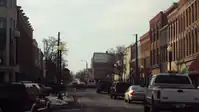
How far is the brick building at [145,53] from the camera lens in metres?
81.8

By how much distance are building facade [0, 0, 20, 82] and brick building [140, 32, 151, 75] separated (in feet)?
92.1

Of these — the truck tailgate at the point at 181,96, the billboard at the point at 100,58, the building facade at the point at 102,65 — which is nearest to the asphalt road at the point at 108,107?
the truck tailgate at the point at 181,96

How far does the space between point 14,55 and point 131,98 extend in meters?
33.4

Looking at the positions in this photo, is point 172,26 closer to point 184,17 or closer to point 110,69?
point 184,17

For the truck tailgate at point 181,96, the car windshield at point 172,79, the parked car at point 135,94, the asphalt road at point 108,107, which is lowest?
the asphalt road at point 108,107

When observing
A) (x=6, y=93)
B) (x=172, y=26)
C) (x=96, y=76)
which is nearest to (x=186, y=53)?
(x=172, y=26)

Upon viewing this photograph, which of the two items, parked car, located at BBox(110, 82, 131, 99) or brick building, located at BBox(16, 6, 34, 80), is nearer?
parked car, located at BBox(110, 82, 131, 99)

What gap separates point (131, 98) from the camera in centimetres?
3544

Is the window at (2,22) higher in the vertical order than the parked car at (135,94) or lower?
higher

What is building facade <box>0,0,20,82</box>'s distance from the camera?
201 ft

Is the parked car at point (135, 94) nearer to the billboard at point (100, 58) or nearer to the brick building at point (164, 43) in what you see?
the brick building at point (164, 43)

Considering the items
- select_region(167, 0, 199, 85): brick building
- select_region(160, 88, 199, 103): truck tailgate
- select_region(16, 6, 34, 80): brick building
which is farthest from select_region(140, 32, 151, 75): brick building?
select_region(160, 88, 199, 103): truck tailgate

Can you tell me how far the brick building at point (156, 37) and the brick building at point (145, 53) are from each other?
130 inches

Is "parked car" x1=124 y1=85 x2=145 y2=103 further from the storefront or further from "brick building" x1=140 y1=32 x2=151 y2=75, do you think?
"brick building" x1=140 y1=32 x2=151 y2=75
